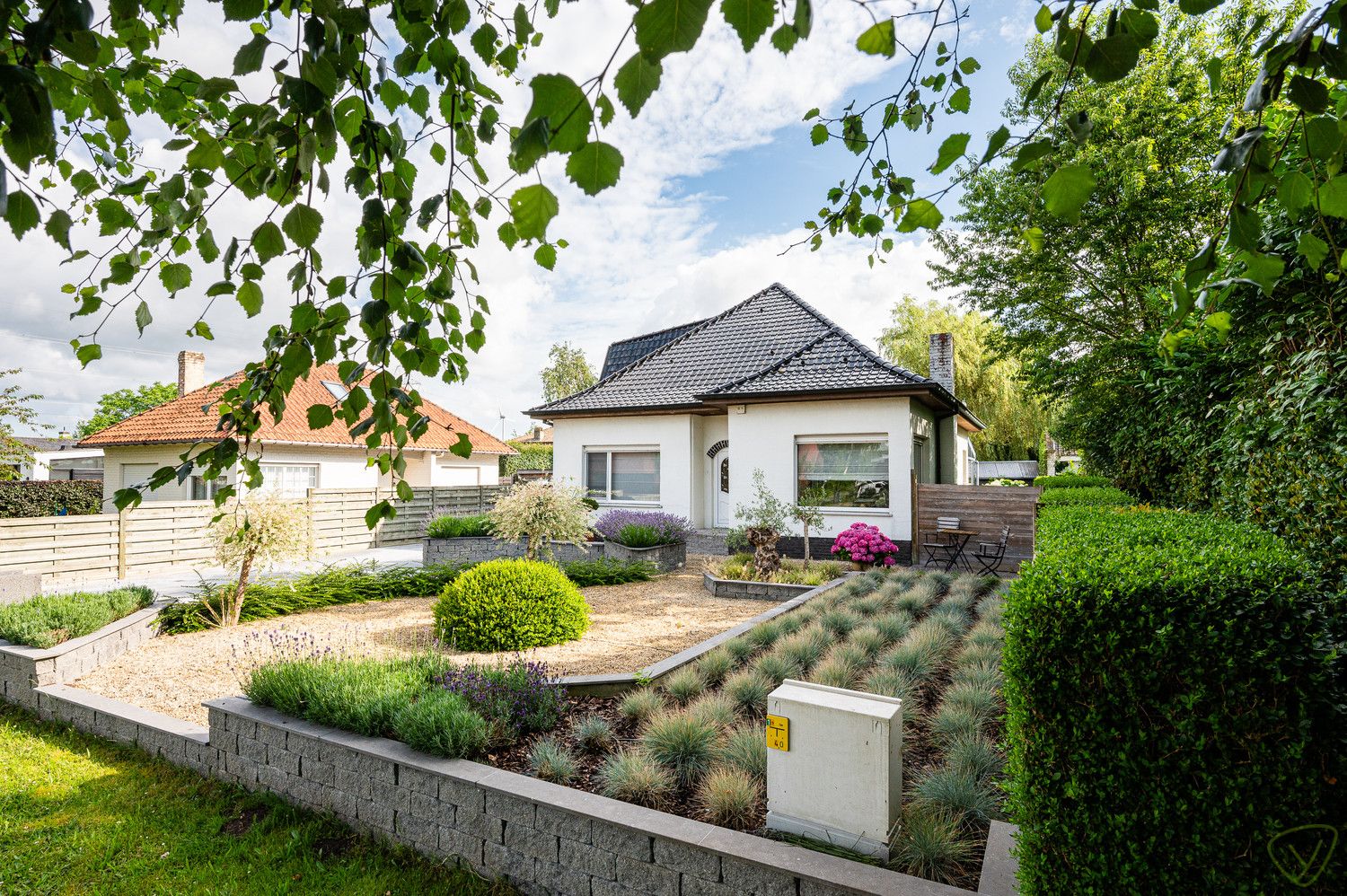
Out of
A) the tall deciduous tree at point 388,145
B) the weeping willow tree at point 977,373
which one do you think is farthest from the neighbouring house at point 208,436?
the weeping willow tree at point 977,373

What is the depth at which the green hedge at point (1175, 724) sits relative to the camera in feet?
6.22

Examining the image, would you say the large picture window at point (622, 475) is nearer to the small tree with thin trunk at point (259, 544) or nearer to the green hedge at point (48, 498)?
the small tree with thin trunk at point (259, 544)

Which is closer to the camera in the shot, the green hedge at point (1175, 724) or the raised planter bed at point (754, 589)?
Result: the green hedge at point (1175, 724)

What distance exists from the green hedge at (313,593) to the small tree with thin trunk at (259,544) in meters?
0.16

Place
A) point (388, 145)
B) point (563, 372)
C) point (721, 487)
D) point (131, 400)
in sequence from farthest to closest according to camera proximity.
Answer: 1. point (563, 372)
2. point (131, 400)
3. point (721, 487)
4. point (388, 145)

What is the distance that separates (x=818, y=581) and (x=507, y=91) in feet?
26.6

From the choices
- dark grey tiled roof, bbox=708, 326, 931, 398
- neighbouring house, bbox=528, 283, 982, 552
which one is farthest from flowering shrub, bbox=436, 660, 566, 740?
dark grey tiled roof, bbox=708, 326, 931, 398

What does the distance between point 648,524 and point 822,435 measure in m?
3.91

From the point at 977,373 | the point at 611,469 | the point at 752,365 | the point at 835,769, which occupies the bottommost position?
the point at 835,769

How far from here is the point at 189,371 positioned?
20.0 meters

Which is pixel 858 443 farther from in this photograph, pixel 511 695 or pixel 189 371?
pixel 189 371

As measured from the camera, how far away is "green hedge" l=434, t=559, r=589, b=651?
6457mm

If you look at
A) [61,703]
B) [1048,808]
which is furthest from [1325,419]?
[61,703]


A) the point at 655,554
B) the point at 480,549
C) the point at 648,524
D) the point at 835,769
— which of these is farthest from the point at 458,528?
the point at 835,769
